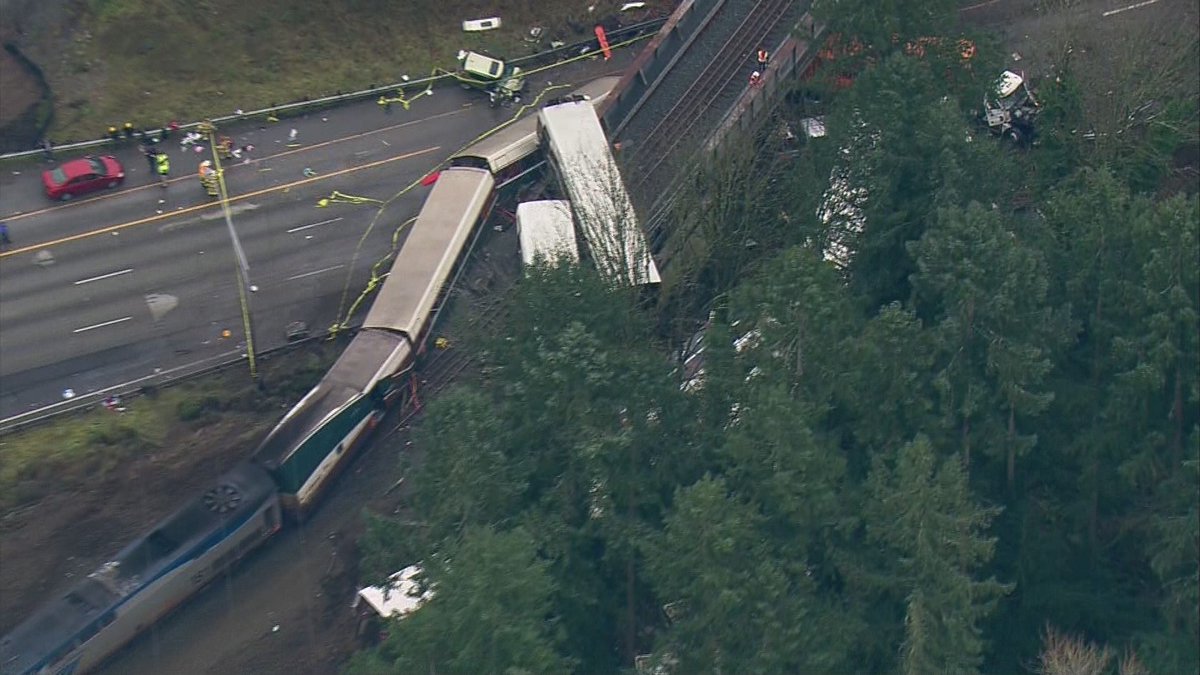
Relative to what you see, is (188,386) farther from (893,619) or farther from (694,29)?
(893,619)

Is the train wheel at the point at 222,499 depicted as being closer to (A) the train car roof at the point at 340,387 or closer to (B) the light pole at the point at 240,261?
(A) the train car roof at the point at 340,387

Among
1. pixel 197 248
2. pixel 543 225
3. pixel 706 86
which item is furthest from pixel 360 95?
pixel 706 86

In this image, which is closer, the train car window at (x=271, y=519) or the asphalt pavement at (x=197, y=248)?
the train car window at (x=271, y=519)

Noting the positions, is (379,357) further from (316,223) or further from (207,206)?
(207,206)

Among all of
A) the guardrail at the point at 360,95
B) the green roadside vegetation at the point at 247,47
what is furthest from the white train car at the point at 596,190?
the green roadside vegetation at the point at 247,47

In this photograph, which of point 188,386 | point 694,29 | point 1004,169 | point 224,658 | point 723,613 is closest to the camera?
point 723,613

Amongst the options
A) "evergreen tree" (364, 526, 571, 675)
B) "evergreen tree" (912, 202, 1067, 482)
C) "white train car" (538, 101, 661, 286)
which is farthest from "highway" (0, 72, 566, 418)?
"evergreen tree" (912, 202, 1067, 482)

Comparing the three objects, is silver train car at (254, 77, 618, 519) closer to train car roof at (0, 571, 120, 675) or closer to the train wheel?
the train wheel

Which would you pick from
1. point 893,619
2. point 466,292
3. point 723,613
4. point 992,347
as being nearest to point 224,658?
point 466,292
